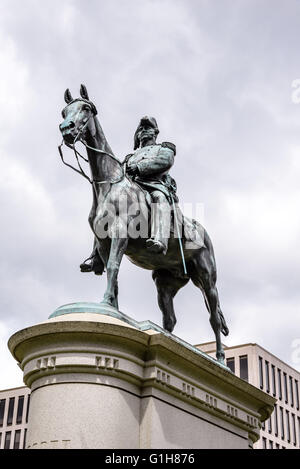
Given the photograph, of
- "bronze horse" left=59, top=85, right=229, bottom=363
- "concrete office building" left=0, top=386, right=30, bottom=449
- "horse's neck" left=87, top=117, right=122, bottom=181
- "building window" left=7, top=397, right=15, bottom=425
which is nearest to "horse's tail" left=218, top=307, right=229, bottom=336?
"bronze horse" left=59, top=85, right=229, bottom=363

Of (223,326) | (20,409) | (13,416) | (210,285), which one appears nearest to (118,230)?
(210,285)

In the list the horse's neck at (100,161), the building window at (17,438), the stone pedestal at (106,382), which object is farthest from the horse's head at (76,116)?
the building window at (17,438)

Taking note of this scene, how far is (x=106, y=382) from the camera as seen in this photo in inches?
372

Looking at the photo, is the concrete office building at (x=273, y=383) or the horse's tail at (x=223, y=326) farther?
the concrete office building at (x=273, y=383)

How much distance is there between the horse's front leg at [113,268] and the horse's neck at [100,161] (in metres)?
1.18

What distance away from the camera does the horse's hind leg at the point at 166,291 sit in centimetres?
1282

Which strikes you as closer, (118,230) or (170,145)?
(118,230)

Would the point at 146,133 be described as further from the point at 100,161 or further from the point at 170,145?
the point at 100,161

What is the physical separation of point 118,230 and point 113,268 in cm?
Result: 59

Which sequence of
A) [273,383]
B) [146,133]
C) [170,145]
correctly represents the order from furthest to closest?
[273,383] < [146,133] < [170,145]

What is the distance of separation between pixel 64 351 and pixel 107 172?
3173 millimetres

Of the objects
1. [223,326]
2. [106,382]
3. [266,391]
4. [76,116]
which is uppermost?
[266,391]

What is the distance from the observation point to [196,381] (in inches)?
427

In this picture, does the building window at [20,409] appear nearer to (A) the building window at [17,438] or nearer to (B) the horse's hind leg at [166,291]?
(A) the building window at [17,438]
